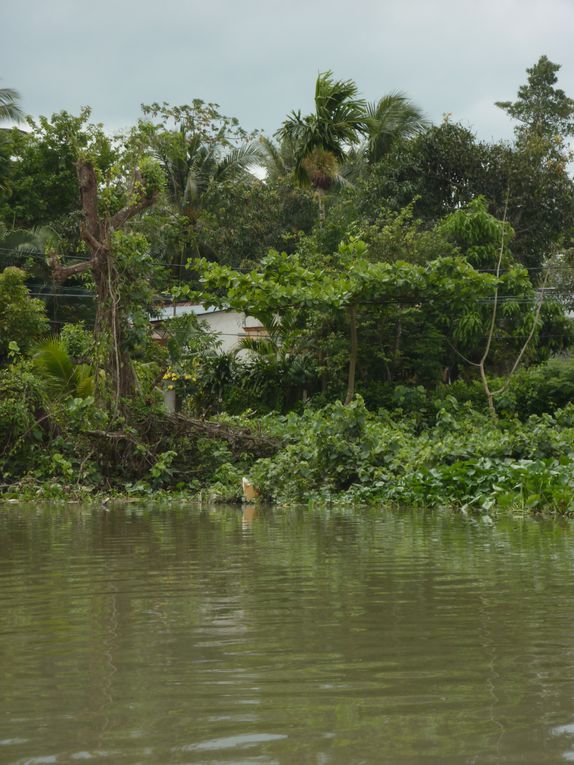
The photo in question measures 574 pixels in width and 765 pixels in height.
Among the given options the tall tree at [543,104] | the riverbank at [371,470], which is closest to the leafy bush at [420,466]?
the riverbank at [371,470]

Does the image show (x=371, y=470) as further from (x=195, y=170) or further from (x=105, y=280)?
(x=195, y=170)

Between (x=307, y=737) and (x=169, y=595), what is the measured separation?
280 centimetres

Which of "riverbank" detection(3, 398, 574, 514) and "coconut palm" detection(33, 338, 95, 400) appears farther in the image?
"coconut palm" detection(33, 338, 95, 400)

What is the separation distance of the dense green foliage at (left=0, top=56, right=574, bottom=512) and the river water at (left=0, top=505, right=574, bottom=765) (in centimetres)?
555

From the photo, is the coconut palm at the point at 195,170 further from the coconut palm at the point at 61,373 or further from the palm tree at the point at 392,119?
the coconut palm at the point at 61,373

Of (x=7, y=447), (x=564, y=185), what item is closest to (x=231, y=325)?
(x=564, y=185)

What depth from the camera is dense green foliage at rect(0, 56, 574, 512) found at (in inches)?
593

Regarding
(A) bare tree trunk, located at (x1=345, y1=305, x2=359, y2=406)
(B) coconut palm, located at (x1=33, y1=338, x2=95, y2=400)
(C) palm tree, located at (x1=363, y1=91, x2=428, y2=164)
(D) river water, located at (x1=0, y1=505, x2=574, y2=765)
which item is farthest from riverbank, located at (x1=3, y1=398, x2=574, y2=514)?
(C) palm tree, located at (x1=363, y1=91, x2=428, y2=164)

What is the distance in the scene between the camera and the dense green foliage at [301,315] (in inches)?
593

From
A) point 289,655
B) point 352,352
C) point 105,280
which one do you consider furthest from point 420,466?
point 289,655

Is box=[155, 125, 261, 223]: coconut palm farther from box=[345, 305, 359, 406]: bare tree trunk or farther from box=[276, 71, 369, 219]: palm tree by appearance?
box=[345, 305, 359, 406]: bare tree trunk

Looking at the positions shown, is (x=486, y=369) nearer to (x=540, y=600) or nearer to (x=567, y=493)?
(x=567, y=493)

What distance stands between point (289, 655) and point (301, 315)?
1985 centimetres

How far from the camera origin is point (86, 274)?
18.3 meters
